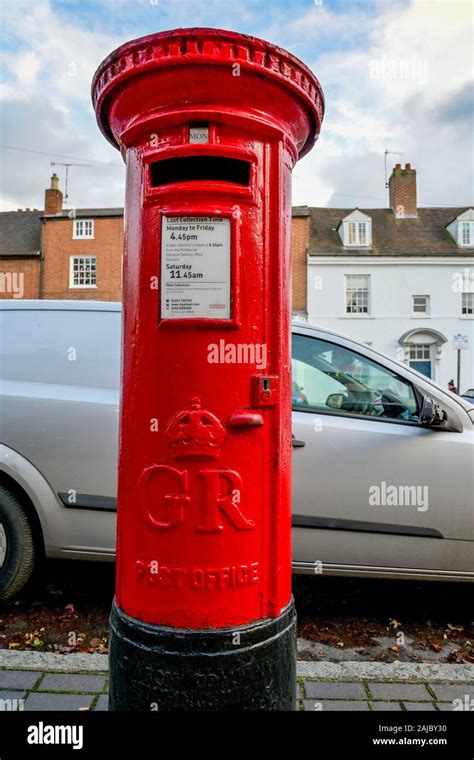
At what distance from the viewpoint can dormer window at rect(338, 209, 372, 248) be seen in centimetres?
2408

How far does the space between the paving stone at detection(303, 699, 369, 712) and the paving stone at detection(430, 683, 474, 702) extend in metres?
0.37

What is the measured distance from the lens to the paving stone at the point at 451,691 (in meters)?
2.39

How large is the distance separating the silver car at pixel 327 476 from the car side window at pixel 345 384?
0.04 feet

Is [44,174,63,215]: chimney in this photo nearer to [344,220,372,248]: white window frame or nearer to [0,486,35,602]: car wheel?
[344,220,372,248]: white window frame

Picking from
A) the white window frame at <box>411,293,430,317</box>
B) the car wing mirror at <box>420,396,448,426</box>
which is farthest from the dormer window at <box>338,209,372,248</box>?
the car wing mirror at <box>420,396,448,426</box>

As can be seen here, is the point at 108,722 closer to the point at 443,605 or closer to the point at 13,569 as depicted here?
the point at 13,569

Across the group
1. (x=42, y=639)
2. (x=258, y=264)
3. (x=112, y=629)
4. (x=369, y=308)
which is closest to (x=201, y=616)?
(x=112, y=629)

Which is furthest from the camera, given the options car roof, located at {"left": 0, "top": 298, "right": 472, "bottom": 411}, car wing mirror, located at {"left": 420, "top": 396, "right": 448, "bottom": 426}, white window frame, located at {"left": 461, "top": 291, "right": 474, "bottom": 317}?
white window frame, located at {"left": 461, "top": 291, "right": 474, "bottom": 317}

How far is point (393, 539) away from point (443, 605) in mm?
844

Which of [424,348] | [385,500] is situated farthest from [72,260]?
[385,500]

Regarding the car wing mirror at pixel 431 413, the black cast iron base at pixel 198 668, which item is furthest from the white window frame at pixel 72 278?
the black cast iron base at pixel 198 668

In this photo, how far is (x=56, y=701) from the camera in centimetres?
229

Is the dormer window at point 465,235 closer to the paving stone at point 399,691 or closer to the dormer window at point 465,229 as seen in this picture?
the dormer window at point 465,229

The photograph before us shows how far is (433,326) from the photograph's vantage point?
23.3 m
